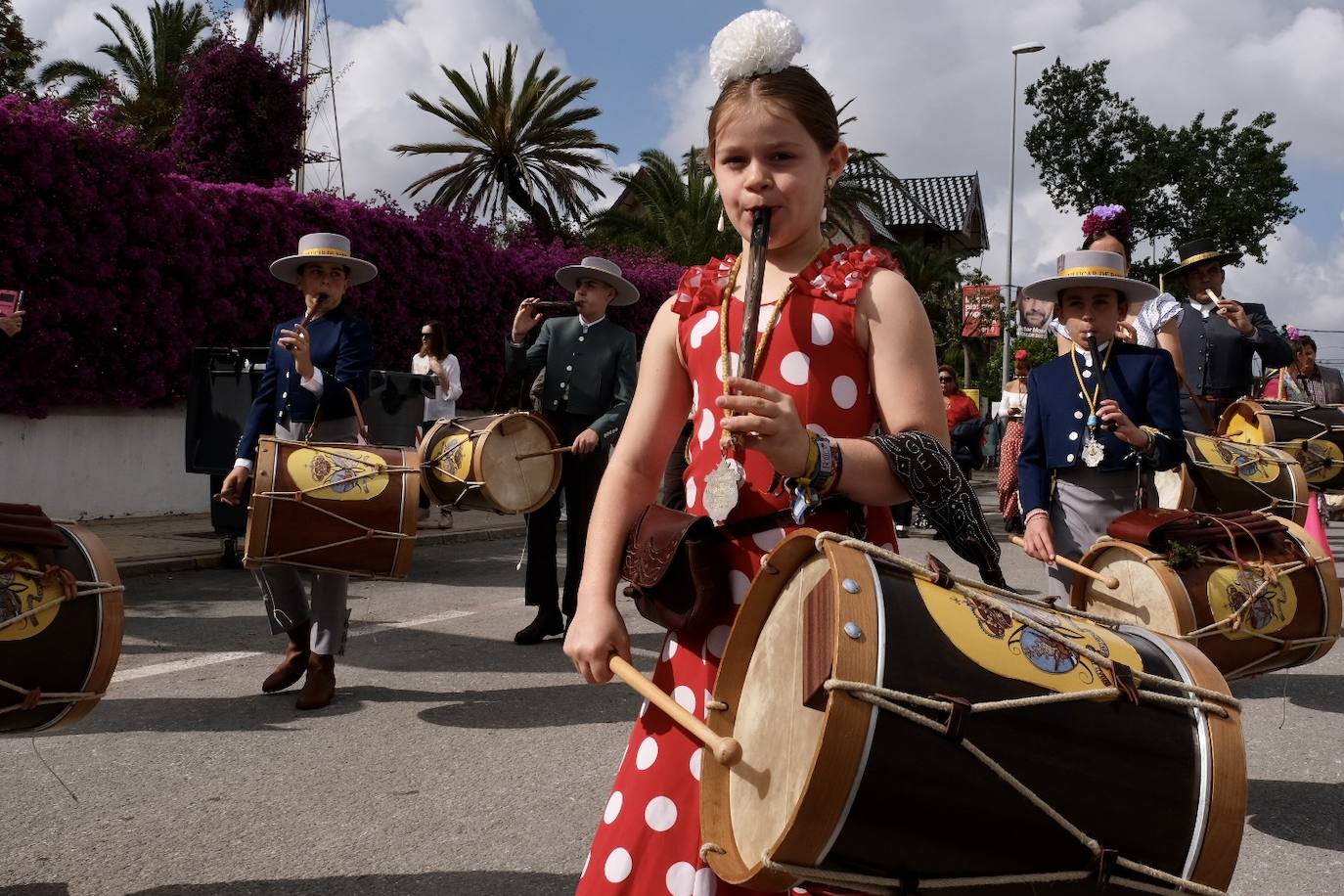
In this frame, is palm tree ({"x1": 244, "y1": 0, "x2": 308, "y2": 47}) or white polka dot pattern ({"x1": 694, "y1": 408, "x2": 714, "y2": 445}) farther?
palm tree ({"x1": 244, "y1": 0, "x2": 308, "y2": 47})

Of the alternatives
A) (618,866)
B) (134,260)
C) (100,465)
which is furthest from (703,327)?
(100,465)

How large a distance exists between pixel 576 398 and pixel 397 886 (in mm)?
4079

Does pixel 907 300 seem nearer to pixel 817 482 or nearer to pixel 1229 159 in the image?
pixel 817 482

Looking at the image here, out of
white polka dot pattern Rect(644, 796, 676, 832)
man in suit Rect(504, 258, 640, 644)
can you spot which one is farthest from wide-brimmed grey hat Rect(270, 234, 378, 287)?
white polka dot pattern Rect(644, 796, 676, 832)

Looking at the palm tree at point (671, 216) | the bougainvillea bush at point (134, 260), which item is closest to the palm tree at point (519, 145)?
the palm tree at point (671, 216)

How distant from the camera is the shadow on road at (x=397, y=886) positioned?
3248 mm

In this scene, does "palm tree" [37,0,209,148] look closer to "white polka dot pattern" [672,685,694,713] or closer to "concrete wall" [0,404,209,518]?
"concrete wall" [0,404,209,518]

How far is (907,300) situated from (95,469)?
462 inches

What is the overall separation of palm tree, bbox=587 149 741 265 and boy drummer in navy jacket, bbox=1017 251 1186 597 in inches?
1049

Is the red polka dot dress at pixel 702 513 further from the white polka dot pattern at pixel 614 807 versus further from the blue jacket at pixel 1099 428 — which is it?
the blue jacket at pixel 1099 428

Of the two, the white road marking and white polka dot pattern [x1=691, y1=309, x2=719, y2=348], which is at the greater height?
white polka dot pattern [x1=691, y1=309, x2=719, y2=348]

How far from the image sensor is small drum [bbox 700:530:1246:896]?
5.05ft

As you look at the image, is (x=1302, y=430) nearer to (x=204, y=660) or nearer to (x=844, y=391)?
(x=204, y=660)

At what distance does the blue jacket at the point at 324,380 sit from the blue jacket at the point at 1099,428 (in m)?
3.02
